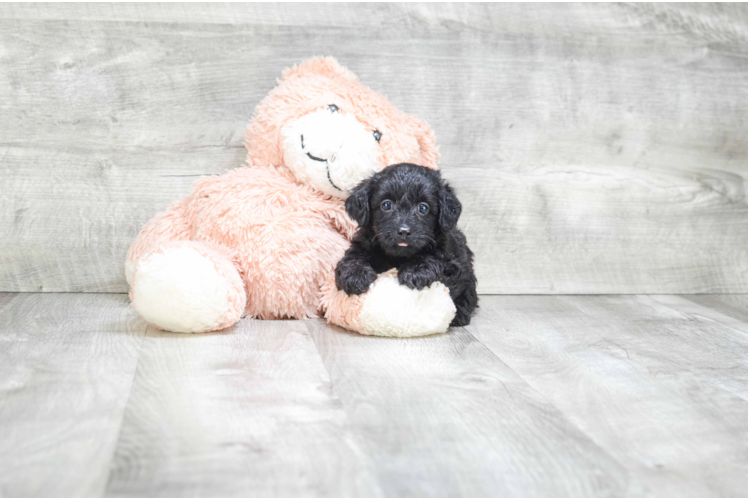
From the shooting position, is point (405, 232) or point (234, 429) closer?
point (234, 429)

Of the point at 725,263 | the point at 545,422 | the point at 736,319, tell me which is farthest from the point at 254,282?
the point at 725,263

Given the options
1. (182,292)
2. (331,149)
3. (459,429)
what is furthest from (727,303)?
(182,292)

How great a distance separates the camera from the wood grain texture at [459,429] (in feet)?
2.87

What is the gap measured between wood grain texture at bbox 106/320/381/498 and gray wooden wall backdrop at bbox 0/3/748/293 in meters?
0.68

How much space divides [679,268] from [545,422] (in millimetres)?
1269

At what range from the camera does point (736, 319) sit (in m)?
1.80

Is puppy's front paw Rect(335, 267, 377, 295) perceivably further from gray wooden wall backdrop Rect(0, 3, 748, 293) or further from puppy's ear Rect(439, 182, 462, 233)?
gray wooden wall backdrop Rect(0, 3, 748, 293)

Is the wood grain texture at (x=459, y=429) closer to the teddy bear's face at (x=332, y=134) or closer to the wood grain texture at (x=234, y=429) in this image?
the wood grain texture at (x=234, y=429)

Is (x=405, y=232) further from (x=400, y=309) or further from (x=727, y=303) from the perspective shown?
(x=727, y=303)

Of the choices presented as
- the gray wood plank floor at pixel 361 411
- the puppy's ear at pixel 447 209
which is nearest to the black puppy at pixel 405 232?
the puppy's ear at pixel 447 209

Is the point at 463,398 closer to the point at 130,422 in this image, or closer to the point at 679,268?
the point at 130,422

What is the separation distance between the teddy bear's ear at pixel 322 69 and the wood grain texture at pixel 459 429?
71 centimetres

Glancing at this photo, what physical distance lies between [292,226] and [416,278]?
1.08 feet

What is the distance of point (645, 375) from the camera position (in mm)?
1302
